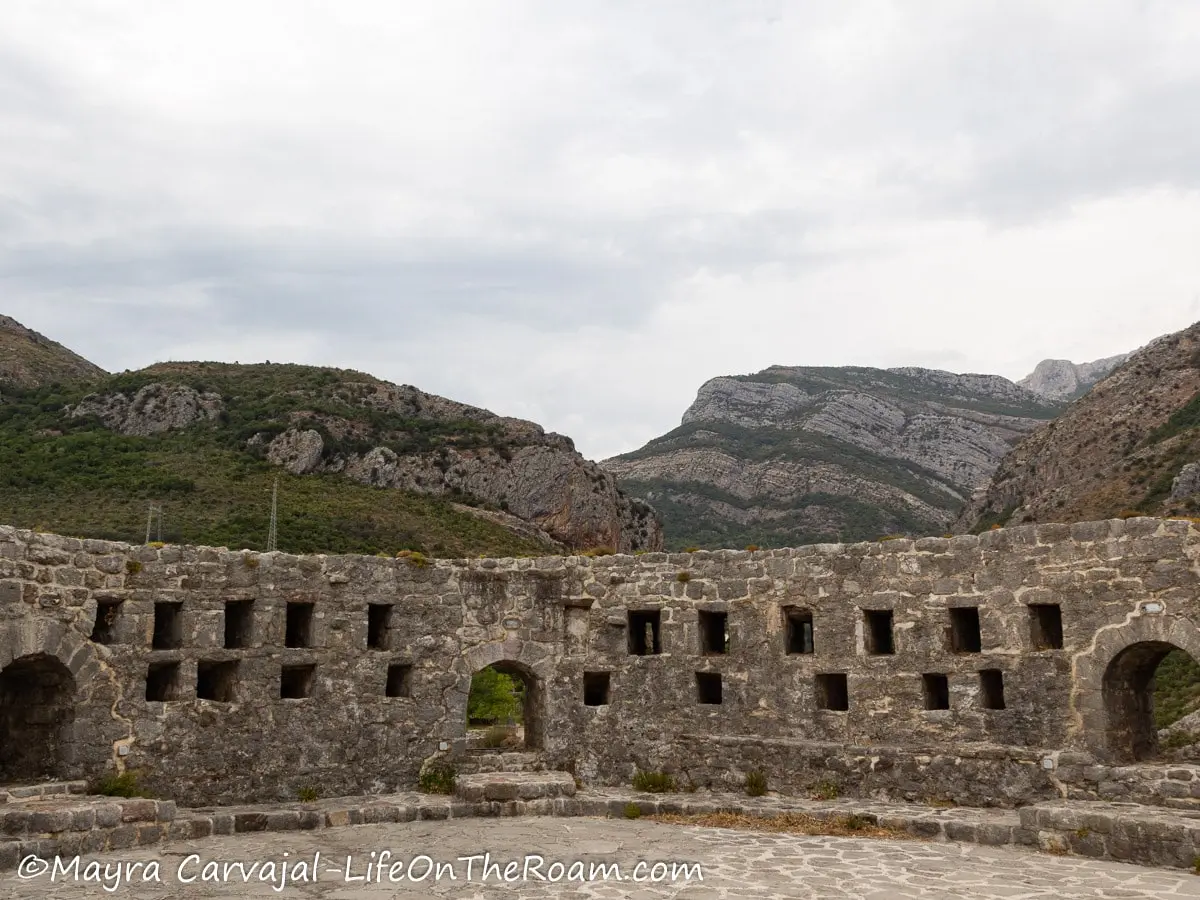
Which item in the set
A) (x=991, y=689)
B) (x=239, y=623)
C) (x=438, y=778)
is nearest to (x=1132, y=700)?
(x=991, y=689)

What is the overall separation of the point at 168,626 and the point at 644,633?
796 centimetres

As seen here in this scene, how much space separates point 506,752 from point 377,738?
221 cm

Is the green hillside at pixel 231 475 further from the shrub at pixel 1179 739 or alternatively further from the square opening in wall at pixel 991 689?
Answer: the shrub at pixel 1179 739

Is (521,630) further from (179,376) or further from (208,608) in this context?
(179,376)

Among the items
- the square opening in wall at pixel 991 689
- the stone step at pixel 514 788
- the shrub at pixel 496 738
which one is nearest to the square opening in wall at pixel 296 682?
the stone step at pixel 514 788

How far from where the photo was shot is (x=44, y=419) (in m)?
51.0

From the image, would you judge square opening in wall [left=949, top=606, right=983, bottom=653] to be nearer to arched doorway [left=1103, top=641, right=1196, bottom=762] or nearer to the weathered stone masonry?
the weathered stone masonry

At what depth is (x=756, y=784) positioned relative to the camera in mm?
15070

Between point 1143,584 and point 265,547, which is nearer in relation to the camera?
point 1143,584

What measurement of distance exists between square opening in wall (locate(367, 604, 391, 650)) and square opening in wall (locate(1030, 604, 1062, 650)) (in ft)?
32.8

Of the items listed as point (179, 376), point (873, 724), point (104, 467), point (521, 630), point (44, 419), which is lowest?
point (873, 724)

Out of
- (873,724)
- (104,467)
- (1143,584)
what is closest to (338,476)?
(104,467)

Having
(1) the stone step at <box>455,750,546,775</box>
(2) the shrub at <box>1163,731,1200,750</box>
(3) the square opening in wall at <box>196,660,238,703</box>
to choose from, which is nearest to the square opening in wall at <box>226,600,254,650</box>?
(3) the square opening in wall at <box>196,660,238,703</box>

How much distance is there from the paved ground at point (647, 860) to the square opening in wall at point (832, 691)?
335 centimetres
